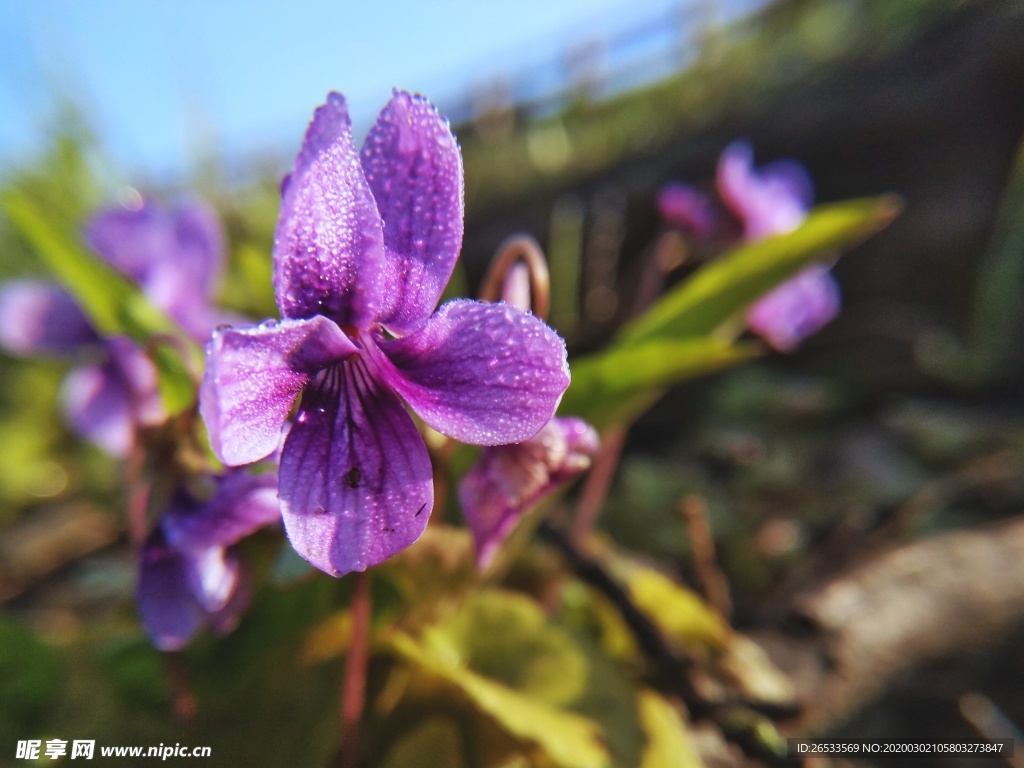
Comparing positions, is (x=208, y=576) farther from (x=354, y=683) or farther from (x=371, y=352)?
(x=371, y=352)

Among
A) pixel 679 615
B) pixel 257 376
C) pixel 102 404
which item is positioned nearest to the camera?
pixel 257 376

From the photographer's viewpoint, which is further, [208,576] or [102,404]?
[102,404]

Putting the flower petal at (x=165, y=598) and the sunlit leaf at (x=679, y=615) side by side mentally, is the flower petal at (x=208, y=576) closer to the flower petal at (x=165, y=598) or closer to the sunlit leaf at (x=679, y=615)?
the flower petal at (x=165, y=598)

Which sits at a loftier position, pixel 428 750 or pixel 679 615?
pixel 428 750

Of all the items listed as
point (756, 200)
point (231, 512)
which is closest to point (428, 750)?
point (231, 512)

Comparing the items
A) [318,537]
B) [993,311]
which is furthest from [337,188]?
[993,311]

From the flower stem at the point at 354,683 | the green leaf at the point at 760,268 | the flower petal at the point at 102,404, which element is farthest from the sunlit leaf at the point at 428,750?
the flower petal at the point at 102,404

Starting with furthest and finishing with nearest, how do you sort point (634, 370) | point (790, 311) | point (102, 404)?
1. point (790, 311)
2. point (102, 404)
3. point (634, 370)

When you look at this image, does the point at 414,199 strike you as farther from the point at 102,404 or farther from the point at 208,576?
the point at 102,404
